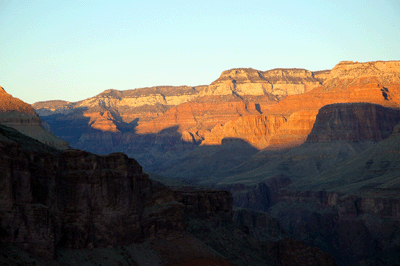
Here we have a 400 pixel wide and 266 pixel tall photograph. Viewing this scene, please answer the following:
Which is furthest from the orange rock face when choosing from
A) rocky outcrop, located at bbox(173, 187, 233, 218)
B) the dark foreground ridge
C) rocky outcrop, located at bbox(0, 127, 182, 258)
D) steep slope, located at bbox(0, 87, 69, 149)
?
rocky outcrop, located at bbox(0, 127, 182, 258)

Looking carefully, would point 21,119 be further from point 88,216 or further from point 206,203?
point 88,216

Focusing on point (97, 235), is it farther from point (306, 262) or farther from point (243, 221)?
point (243, 221)

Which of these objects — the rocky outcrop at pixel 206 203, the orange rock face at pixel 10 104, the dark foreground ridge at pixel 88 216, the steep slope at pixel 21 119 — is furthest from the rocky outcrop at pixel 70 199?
the orange rock face at pixel 10 104

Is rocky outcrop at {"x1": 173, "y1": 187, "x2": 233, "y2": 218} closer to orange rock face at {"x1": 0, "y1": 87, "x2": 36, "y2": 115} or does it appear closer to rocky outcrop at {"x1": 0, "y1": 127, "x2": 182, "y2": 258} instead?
rocky outcrop at {"x1": 0, "y1": 127, "x2": 182, "y2": 258}

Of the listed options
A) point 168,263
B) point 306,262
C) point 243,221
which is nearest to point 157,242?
point 168,263

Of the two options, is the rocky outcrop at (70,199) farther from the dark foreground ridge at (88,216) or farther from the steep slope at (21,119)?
the steep slope at (21,119)

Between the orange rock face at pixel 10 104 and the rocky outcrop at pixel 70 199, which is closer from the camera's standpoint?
the rocky outcrop at pixel 70 199

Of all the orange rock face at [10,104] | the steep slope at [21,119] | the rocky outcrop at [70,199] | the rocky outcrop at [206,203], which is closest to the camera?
the rocky outcrop at [70,199]

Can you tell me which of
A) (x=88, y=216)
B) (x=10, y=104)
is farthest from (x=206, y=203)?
(x=10, y=104)

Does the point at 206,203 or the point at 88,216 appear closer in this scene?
the point at 88,216
